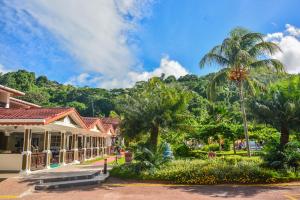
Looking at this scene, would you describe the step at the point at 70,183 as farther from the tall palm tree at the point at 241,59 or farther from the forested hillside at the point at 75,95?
the forested hillside at the point at 75,95

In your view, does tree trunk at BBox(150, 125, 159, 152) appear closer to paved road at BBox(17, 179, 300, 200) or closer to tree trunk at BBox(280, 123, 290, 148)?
paved road at BBox(17, 179, 300, 200)

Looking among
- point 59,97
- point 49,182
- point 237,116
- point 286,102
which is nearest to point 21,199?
point 49,182

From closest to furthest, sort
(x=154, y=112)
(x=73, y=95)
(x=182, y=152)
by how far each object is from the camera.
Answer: (x=154, y=112), (x=182, y=152), (x=73, y=95)

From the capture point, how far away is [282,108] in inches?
657

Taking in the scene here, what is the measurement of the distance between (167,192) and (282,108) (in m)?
8.34

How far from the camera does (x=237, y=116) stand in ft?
164

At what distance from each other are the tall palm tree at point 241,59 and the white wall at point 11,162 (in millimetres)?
14137

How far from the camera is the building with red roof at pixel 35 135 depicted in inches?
642

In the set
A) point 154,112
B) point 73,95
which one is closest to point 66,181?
point 154,112

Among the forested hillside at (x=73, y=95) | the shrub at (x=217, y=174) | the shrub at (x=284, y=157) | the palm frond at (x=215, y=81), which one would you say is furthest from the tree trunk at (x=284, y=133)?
the forested hillside at (x=73, y=95)

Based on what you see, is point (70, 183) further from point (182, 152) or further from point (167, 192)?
point (182, 152)

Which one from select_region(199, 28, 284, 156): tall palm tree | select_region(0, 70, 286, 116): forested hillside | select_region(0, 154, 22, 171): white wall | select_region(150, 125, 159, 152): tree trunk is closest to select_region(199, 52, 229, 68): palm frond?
select_region(199, 28, 284, 156): tall palm tree

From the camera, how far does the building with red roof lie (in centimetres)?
1631

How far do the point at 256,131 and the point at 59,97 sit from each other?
71.5 meters
